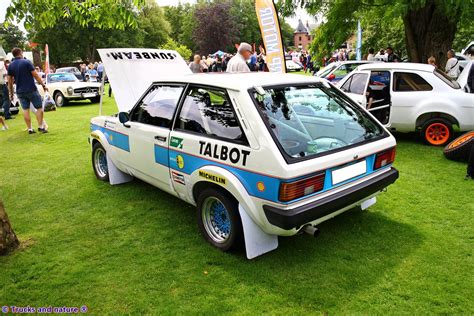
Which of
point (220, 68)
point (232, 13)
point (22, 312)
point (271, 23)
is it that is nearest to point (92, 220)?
point (22, 312)

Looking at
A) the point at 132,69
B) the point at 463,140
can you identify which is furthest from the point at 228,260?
the point at 463,140

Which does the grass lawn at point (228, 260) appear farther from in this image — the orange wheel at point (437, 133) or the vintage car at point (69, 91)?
the vintage car at point (69, 91)

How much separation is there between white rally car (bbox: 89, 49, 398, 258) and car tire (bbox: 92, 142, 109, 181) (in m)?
1.32

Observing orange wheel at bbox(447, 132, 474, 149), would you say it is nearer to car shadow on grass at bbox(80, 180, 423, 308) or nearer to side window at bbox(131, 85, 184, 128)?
car shadow on grass at bbox(80, 180, 423, 308)

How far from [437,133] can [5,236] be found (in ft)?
23.0

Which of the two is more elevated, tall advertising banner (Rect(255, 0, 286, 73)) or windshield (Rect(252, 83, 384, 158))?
tall advertising banner (Rect(255, 0, 286, 73))

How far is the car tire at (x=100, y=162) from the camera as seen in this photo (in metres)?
5.64

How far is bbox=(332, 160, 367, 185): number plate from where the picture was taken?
3.23 meters

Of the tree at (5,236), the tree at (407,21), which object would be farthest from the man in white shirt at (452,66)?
the tree at (5,236)

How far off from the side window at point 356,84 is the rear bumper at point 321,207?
446 centimetres

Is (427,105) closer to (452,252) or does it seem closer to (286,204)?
(452,252)

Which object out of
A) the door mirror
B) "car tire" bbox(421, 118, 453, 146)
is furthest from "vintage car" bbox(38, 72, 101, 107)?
"car tire" bbox(421, 118, 453, 146)

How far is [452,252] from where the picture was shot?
348cm

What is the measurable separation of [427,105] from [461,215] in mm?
3277
